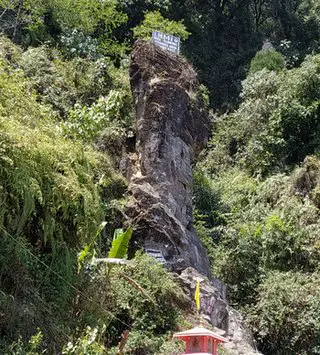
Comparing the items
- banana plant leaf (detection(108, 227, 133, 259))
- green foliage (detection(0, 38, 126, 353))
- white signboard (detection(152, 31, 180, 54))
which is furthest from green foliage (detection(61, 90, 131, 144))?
white signboard (detection(152, 31, 180, 54))

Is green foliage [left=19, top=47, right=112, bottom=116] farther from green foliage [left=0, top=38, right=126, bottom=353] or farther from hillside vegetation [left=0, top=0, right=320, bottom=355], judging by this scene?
green foliage [left=0, top=38, right=126, bottom=353]

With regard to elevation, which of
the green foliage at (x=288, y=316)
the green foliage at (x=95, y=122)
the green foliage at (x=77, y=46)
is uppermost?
the green foliage at (x=77, y=46)

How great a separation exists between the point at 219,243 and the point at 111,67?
213 inches

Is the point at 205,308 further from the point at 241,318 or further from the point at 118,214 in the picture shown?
the point at 118,214

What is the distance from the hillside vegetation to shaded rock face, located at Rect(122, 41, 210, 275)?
1.80 ft

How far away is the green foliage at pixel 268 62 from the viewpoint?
2089 cm

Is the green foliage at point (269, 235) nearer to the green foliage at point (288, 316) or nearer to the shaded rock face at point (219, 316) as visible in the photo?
the green foliage at point (288, 316)

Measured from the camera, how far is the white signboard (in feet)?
44.9

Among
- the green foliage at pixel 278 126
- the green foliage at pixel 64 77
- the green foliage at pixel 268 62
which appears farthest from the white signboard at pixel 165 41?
the green foliage at pixel 268 62

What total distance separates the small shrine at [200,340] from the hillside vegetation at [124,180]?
1005mm

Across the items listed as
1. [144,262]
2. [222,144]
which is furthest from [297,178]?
[144,262]

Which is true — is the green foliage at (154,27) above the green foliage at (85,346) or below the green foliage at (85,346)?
above

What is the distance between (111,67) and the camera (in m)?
15.7

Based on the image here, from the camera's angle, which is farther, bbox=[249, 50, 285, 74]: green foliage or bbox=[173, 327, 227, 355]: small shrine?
bbox=[249, 50, 285, 74]: green foliage
